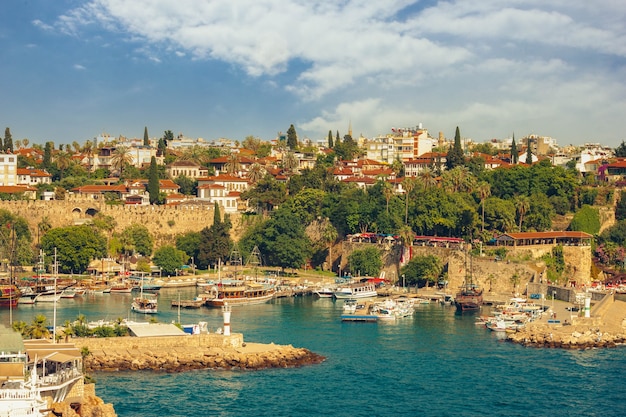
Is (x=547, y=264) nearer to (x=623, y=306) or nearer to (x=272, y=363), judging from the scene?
(x=623, y=306)

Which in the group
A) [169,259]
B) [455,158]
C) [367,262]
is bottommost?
[367,262]

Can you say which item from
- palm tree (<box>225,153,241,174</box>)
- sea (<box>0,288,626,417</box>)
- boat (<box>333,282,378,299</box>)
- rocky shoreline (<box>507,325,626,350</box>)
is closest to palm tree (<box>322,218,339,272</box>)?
boat (<box>333,282,378,299</box>)

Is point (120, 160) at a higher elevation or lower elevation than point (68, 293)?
higher

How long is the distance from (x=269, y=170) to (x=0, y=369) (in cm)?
6704

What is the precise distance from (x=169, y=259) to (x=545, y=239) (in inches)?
1063

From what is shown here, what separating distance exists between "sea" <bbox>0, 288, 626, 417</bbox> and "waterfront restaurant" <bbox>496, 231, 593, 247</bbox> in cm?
1432

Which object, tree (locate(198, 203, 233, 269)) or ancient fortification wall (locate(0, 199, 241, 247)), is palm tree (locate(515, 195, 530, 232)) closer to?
tree (locate(198, 203, 233, 269))

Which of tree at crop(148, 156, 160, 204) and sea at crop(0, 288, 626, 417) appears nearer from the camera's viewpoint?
sea at crop(0, 288, 626, 417)

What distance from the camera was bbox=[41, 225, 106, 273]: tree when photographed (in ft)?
214

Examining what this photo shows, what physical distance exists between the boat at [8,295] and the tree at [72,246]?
34.3 ft

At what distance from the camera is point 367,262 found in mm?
64375

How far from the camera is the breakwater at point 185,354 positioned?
34.8 metres

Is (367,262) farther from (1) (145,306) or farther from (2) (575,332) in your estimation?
(2) (575,332)

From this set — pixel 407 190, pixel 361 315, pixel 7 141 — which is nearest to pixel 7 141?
pixel 7 141
